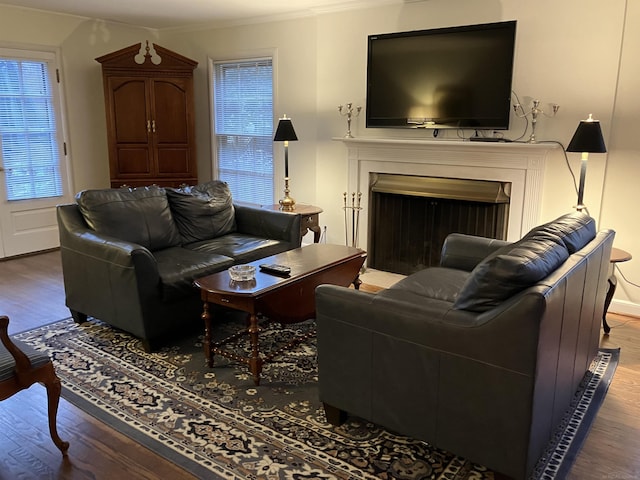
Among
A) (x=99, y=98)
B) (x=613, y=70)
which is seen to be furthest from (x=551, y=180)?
(x=99, y=98)

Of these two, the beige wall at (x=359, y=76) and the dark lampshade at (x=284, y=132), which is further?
the dark lampshade at (x=284, y=132)

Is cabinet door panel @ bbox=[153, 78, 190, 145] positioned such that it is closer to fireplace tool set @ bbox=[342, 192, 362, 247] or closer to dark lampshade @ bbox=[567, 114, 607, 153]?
fireplace tool set @ bbox=[342, 192, 362, 247]

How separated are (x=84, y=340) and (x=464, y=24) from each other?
3.66 metres

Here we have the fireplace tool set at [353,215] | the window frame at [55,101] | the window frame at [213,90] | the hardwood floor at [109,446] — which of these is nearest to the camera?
the hardwood floor at [109,446]

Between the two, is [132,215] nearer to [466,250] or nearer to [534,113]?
[466,250]

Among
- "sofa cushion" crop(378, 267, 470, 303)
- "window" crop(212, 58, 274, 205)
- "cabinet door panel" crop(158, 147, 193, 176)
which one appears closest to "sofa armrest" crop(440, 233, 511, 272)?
"sofa cushion" crop(378, 267, 470, 303)

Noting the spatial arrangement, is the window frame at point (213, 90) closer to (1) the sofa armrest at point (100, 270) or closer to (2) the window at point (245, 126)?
(2) the window at point (245, 126)

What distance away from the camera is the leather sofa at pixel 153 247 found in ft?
10.5

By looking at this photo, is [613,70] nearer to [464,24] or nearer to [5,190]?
[464,24]

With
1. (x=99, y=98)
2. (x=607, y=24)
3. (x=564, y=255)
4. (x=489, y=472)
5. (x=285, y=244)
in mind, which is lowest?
(x=489, y=472)

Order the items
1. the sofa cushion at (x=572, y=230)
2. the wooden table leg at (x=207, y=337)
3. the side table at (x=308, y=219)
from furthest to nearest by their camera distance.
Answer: the side table at (x=308, y=219) → the wooden table leg at (x=207, y=337) → the sofa cushion at (x=572, y=230)

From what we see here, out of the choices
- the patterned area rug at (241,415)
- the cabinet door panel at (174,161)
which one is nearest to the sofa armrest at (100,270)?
the patterned area rug at (241,415)

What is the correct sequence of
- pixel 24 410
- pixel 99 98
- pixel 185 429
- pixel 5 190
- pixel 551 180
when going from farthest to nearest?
pixel 99 98 < pixel 5 190 < pixel 551 180 < pixel 24 410 < pixel 185 429

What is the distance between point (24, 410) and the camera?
2.63 metres
